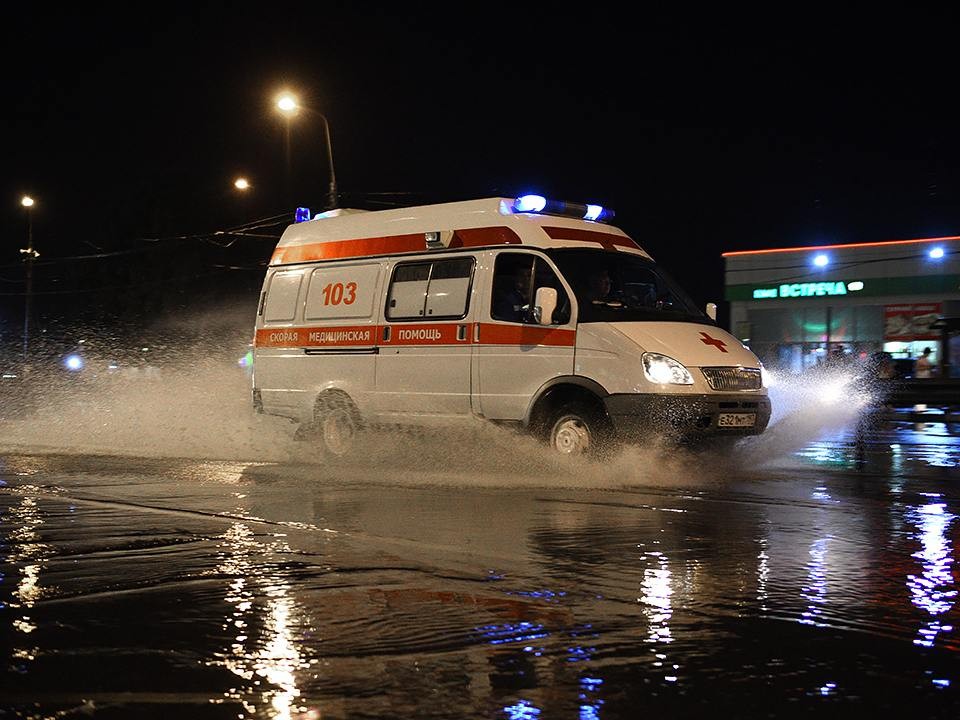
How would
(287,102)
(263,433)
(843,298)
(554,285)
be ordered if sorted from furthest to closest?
1. (843,298)
2. (287,102)
3. (263,433)
4. (554,285)

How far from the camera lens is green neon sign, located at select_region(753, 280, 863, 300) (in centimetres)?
4241

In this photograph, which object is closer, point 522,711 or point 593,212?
point 522,711

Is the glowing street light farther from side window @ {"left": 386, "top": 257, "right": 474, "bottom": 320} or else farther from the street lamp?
side window @ {"left": 386, "top": 257, "right": 474, "bottom": 320}

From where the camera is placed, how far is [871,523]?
806cm

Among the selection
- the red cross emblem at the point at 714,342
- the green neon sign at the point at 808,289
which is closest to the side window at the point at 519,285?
the red cross emblem at the point at 714,342

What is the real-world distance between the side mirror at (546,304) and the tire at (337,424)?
2959 mm

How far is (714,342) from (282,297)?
226 inches

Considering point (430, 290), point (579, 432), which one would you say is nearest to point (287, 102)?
point (430, 290)

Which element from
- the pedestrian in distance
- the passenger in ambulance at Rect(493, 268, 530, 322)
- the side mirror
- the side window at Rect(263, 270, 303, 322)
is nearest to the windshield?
the side mirror

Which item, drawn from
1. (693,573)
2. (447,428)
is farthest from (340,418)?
(693,573)

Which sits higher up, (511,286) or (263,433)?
(511,286)

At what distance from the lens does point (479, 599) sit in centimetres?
551

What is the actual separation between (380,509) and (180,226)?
1865 inches

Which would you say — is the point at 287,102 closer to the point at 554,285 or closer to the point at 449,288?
the point at 449,288
